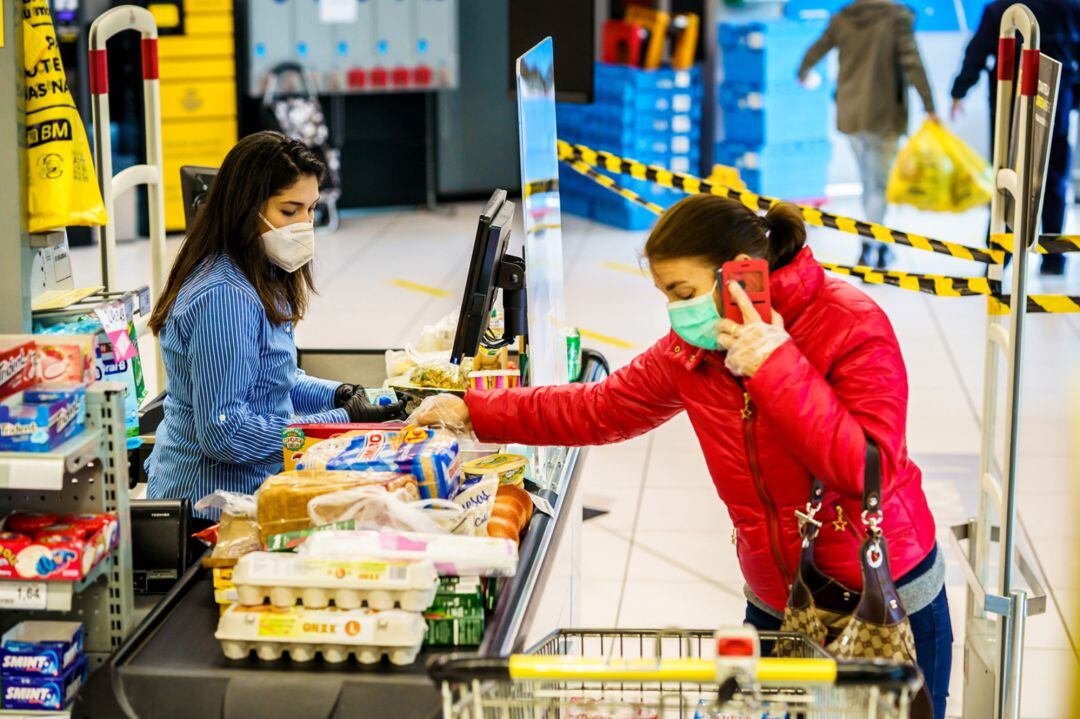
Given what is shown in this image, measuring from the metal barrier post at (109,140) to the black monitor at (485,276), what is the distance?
133cm

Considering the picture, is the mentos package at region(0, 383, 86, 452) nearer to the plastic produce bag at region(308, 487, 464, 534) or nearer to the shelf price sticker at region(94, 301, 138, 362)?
the plastic produce bag at region(308, 487, 464, 534)

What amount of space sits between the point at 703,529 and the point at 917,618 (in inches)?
105

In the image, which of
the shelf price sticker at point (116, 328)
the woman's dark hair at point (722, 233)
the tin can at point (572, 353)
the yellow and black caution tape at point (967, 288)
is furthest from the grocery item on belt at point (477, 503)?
the yellow and black caution tape at point (967, 288)

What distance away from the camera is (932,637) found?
8.54 ft

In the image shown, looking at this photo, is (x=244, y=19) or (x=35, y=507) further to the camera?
(x=244, y=19)

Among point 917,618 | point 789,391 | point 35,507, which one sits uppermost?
point 789,391

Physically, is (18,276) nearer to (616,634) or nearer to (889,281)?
(616,634)

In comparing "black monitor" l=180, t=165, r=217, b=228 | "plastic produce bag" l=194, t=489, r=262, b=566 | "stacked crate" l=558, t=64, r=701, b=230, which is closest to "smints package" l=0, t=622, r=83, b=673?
"plastic produce bag" l=194, t=489, r=262, b=566

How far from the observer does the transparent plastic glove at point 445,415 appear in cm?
286

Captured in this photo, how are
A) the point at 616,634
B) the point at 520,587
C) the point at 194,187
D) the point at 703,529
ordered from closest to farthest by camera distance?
1. the point at 616,634
2. the point at 520,587
3. the point at 194,187
4. the point at 703,529

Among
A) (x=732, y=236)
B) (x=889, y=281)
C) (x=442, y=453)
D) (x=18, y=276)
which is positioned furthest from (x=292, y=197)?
(x=889, y=281)

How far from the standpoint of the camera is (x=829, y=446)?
2.28 meters

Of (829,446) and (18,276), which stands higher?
(18,276)

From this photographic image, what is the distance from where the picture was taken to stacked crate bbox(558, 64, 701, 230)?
10781 millimetres
